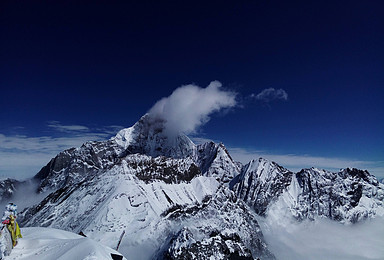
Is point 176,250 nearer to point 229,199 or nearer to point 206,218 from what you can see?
point 206,218

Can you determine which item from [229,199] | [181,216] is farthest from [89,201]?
[229,199]

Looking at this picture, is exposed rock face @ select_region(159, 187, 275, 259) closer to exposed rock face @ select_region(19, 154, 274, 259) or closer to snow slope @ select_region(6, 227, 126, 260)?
exposed rock face @ select_region(19, 154, 274, 259)

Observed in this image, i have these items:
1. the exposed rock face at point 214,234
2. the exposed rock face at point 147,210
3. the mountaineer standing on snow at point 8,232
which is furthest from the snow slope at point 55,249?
the exposed rock face at point 147,210

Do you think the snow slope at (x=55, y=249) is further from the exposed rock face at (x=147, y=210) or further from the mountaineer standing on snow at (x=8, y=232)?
the exposed rock face at (x=147, y=210)

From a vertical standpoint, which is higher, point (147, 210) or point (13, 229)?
point (13, 229)

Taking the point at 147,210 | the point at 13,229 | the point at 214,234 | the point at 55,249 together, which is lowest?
the point at 147,210

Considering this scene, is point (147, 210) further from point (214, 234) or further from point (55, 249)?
point (55, 249)

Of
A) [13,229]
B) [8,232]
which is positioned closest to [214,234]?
[13,229]
